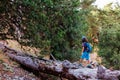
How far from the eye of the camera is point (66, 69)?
31.8ft

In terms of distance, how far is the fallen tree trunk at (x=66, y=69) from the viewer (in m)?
8.34

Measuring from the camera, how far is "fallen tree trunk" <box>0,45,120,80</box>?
834 centimetres

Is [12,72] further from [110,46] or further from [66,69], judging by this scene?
[110,46]

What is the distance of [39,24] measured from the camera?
→ 279 inches

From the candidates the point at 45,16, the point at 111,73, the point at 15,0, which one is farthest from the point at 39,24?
the point at 111,73

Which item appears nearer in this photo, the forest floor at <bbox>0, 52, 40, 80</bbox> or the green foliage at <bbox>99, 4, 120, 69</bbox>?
the forest floor at <bbox>0, 52, 40, 80</bbox>

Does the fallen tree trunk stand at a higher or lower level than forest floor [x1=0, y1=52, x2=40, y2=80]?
higher

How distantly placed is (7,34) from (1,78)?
3091 millimetres

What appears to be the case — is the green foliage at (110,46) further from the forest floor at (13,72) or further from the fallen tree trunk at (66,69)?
the forest floor at (13,72)

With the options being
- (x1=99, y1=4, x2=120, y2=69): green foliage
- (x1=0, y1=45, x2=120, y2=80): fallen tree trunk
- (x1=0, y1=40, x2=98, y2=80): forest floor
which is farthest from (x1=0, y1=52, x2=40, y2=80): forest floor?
(x1=99, y1=4, x2=120, y2=69): green foliage

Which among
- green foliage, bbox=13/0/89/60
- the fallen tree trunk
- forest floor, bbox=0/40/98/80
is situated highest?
green foliage, bbox=13/0/89/60

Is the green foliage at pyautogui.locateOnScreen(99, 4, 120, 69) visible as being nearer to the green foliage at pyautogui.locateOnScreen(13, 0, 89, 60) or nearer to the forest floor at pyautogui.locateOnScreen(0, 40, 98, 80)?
the forest floor at pyautogui.locateOnScreen(0, 40, 98, 80)

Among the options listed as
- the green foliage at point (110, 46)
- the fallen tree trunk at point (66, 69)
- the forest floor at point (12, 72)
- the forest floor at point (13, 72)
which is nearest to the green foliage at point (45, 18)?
the fallen tree trunk at point (66, 69)

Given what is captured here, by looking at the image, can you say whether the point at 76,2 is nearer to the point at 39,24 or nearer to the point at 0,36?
the point at 39,24
